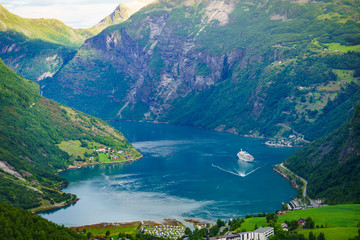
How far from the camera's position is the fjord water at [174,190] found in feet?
419

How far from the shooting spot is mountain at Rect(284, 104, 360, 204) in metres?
128

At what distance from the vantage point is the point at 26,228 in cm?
8950

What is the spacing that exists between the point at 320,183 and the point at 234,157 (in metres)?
62.2

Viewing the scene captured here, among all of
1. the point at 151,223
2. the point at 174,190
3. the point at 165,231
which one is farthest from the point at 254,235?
the point at 174,190

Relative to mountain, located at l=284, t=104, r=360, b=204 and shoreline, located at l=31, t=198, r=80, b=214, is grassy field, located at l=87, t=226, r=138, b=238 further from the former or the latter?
mountain, located at l=284, t=104, r=360, b=204

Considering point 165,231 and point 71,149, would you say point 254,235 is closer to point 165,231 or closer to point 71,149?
point 165,231

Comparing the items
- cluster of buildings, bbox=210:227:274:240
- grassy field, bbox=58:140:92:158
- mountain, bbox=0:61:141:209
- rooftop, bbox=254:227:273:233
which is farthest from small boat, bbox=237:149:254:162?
cluster of buildings, bbox=210:227:274:240

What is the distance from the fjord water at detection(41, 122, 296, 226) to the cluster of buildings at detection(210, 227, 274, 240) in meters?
26.6

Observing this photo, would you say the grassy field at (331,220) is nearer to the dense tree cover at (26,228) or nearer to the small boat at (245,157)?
the dense tree cover at (26,228)

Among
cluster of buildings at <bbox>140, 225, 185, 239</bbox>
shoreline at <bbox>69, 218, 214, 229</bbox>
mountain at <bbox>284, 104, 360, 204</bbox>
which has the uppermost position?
mountain at <bbox>284, 104, 360, 204</bbox>

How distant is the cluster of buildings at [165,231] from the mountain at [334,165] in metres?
42.5

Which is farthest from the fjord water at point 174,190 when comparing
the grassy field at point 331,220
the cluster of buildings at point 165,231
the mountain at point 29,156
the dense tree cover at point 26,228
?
the dense tree cover at point 26,228

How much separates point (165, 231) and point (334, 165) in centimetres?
6144

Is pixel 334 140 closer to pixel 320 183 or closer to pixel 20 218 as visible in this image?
pixel 320 183
